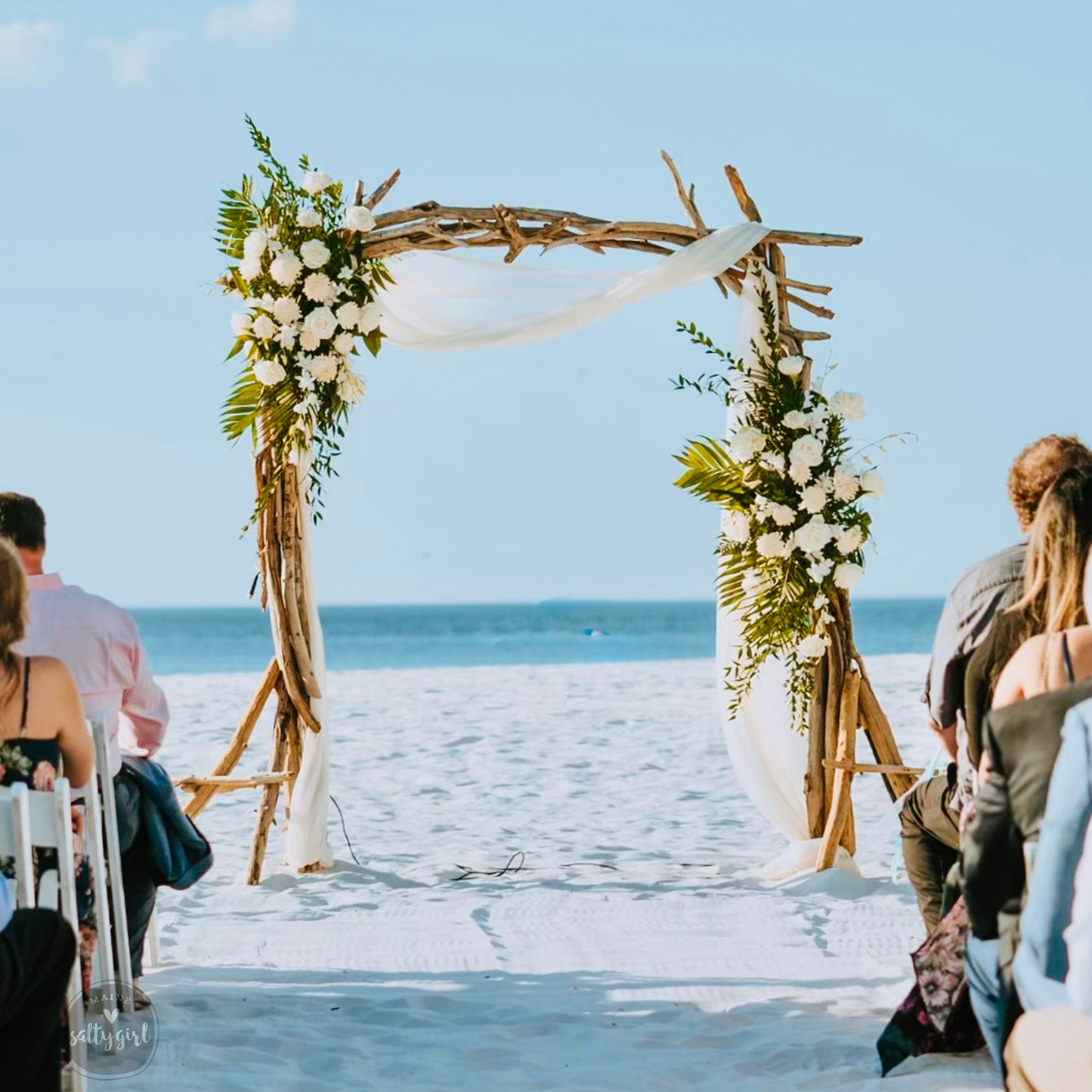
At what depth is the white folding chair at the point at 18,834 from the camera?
267 centimetres

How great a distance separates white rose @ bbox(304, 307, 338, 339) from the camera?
5.73 metres

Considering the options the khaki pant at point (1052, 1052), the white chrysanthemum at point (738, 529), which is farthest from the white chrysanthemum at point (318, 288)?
the khaki pant at point (1052, 1052)

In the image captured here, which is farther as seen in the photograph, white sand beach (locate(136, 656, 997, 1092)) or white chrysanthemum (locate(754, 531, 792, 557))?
white chrysanthemum (locate(754, 531, 792, 557))

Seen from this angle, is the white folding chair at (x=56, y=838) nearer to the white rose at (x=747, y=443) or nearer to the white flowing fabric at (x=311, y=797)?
the white flowing fabric at (x=311, y=797)

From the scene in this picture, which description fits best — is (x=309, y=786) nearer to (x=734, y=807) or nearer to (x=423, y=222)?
(x=423, y=222)

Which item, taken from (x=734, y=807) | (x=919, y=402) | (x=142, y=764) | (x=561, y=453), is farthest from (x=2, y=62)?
(x=142, y=764)

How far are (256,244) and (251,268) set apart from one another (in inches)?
3.9

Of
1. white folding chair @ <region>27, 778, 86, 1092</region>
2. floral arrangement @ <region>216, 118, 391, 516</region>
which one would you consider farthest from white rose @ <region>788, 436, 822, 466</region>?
white folding chair @ <region>27, 778, 86, 1092</region>

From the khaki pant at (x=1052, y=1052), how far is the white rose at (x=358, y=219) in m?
4.35

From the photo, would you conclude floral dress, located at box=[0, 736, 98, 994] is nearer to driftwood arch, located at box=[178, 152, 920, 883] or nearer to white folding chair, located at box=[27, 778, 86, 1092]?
white folding chair, located at box=[27, 778, 86, 1092]

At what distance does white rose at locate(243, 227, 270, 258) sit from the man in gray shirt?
3.23 m

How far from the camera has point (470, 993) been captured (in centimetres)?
424

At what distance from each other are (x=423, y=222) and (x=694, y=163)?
3.76 ft

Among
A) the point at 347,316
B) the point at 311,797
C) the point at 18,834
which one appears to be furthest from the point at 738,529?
the point at 18,834
